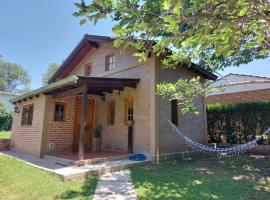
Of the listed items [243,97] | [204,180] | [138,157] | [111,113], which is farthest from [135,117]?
[243,97]

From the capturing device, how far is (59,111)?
32.6 feet

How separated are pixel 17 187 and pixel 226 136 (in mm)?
9730

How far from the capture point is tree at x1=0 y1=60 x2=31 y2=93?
5122 centimetres

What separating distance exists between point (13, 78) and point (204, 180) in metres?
58.0

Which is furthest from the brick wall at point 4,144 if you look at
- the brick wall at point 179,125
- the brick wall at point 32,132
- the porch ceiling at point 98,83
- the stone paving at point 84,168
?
the brick wall at point 179,125

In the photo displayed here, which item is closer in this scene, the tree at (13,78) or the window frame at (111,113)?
the window frame at (111,113)

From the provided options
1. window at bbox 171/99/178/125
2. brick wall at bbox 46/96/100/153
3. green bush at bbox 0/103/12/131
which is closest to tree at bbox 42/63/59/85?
green bush at bbox 0/103/12/131

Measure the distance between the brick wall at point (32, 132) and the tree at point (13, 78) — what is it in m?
46.7

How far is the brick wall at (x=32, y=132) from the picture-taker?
30.7 ft

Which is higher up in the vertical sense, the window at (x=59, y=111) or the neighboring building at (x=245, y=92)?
the neighboring building at (x=245, y=92)

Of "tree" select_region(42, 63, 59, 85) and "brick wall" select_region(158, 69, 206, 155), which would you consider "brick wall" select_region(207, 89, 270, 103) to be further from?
"tree" select_region(42, 63, 59, 85)

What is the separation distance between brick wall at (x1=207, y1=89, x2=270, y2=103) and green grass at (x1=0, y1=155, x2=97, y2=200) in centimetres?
1451

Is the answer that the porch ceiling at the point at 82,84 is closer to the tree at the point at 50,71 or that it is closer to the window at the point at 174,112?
the window at the point at 174,112

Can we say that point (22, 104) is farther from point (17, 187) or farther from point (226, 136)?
point (226, 136)
